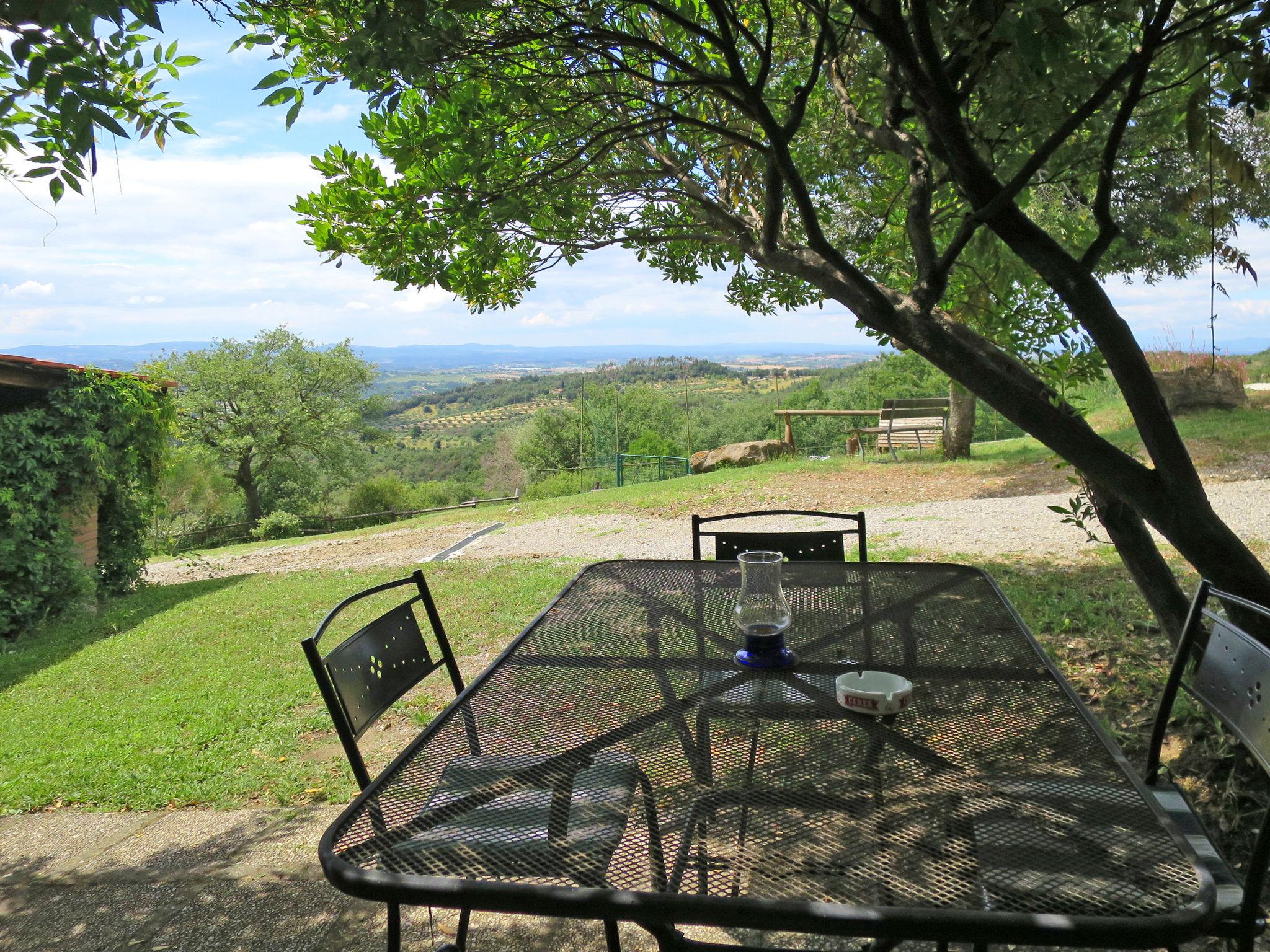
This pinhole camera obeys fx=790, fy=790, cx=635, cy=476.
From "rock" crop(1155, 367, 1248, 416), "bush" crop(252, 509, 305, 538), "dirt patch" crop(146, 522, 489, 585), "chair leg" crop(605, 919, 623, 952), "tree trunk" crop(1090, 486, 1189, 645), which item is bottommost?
"bush" crop(252, 509, 305, 538)

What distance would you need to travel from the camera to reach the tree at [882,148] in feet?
6.45

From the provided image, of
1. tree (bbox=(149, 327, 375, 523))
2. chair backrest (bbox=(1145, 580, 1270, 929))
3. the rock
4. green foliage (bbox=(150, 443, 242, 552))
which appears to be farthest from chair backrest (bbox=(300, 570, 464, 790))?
tree (bbox=(149, 327, 375, 523))

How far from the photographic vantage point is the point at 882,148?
2.96 m

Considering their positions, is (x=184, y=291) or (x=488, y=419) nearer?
(x=488, y=419)

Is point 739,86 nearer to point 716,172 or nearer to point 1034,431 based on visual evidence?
point 1034,431

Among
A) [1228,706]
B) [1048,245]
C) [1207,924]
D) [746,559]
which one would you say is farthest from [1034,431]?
[1207,924]

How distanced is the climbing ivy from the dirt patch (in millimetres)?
1024

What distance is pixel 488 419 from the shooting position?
2522 inches

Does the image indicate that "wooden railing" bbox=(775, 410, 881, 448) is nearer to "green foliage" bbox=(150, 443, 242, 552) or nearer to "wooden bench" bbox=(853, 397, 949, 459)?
"wooden bench" bbox=(853, 397, 949, 459)

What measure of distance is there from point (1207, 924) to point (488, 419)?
6468 cm

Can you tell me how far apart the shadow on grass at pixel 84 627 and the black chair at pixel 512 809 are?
4872 millimetres

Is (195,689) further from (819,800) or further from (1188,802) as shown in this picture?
(1188,802)

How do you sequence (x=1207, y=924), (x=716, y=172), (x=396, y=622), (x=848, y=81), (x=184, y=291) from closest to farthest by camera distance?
(x=1207, y=924)
(x=396, y=622)
(x=848, y=81)
(x=716, y=172)
(x=184, y=291)

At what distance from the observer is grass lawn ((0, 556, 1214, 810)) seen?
10.2 ft
